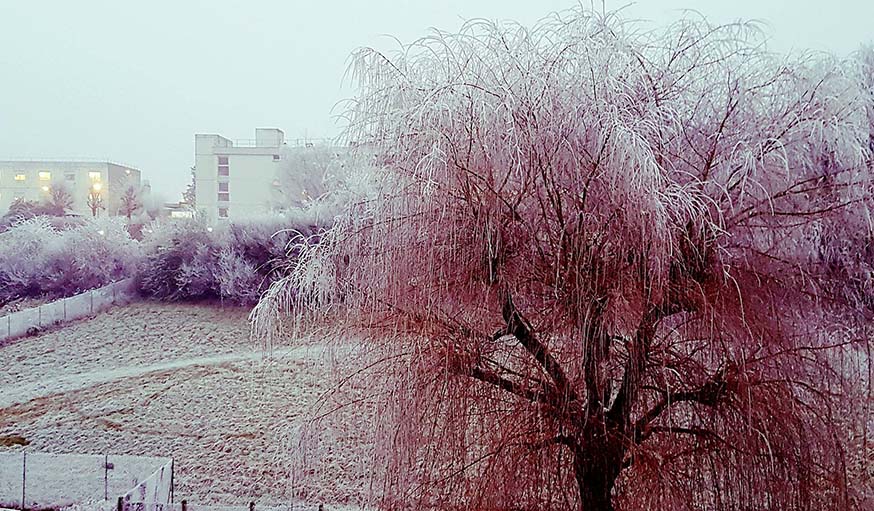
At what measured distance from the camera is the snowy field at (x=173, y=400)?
280cm

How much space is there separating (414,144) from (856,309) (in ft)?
4.28

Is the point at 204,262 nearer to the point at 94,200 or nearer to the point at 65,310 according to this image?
the point at 94,200

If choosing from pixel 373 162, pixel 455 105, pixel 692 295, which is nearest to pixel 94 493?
pixel 373 162

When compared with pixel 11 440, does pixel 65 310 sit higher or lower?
higher

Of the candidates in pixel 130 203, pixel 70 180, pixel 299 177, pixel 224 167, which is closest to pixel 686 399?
pixel 299 177

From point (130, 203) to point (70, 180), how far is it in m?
0.34

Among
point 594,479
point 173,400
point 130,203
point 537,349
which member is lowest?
point 173,400

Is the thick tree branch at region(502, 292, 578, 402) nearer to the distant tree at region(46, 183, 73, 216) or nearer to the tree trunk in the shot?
the tree trunk

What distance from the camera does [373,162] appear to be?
1.58 m

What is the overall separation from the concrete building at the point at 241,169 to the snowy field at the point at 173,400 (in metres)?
0.80

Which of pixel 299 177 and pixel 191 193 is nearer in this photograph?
pixel 299 177

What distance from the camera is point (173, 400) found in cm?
328

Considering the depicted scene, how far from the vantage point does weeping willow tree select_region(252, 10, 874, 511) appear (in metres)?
1.43

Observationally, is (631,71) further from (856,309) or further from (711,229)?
(856,309)
